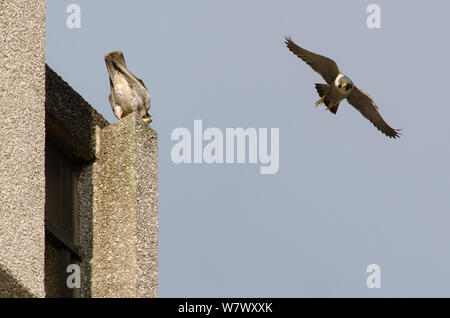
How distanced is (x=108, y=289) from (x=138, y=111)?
2.11 metres

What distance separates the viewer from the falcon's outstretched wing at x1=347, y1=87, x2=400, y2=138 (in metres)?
21.4

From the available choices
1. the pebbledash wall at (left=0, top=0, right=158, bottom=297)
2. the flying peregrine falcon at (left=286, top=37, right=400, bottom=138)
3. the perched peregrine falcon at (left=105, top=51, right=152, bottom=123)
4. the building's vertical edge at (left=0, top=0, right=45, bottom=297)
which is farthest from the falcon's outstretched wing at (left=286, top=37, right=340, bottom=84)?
the building's vertical edge at (left=0, top=0, right=45, bottom=297)

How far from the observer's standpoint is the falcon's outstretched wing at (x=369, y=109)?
2144cm

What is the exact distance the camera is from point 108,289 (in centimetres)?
1548

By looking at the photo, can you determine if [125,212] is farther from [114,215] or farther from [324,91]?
[324,91]

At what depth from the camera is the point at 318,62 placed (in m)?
20.8

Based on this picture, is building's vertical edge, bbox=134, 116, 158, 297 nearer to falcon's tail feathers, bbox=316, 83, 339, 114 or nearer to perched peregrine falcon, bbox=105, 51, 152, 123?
perched peregrine falcon, bbox=105, 51, 152, 123

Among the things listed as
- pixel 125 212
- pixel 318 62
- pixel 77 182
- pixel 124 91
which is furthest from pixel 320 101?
pixel 125 212

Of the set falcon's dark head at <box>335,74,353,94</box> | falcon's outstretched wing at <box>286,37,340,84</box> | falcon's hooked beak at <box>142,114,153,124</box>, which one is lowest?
falcon's hooked beak at <box>142,114,153,124</box>

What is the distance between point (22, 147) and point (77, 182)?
204cm

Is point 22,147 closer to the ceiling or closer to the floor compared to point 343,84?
closer to the floor

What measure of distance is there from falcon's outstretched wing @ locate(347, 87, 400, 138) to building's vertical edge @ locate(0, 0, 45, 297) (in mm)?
7162
